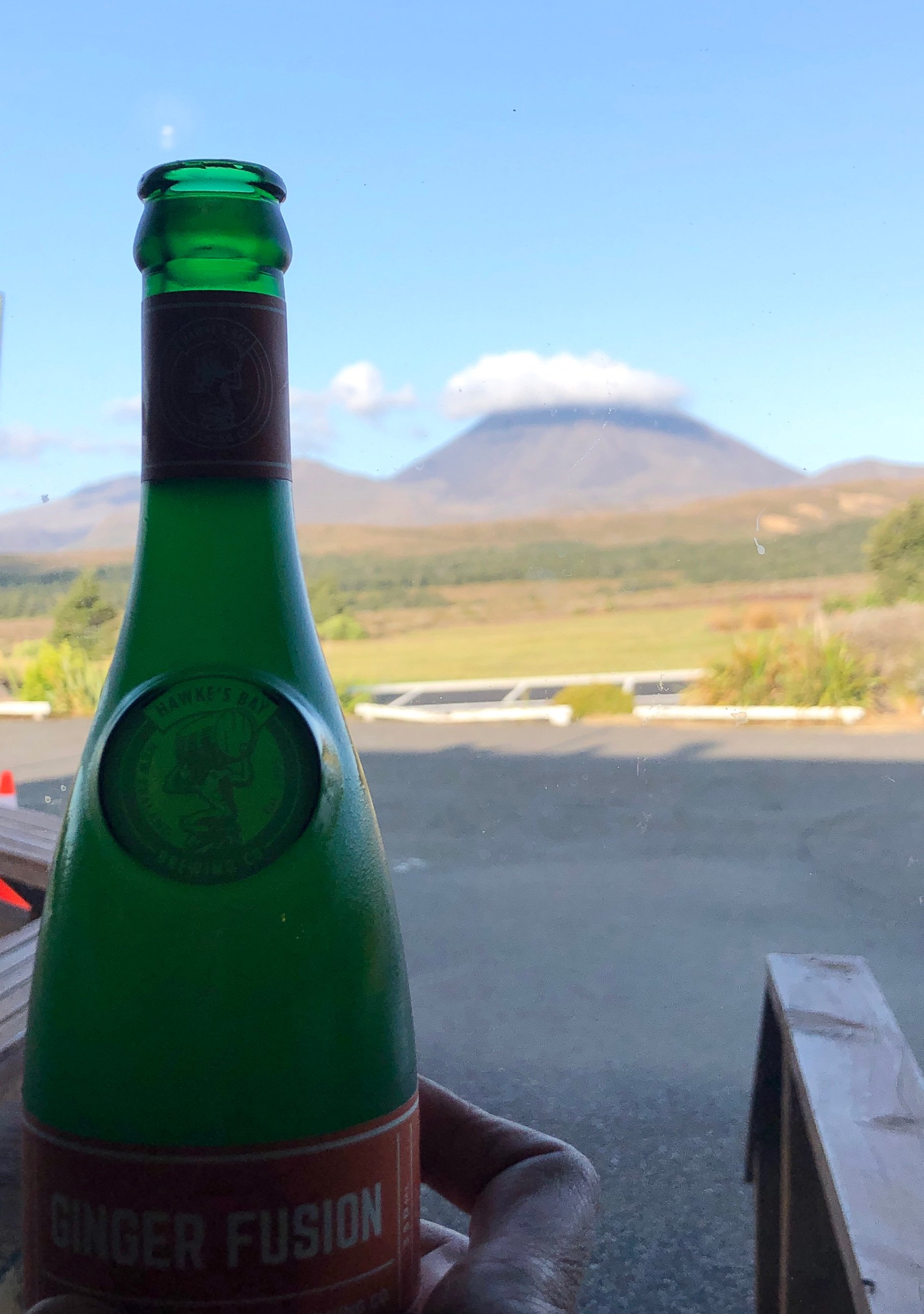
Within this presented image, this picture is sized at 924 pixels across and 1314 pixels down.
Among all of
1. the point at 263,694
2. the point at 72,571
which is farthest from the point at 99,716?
the point at 72,571

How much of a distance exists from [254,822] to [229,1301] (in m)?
0.12

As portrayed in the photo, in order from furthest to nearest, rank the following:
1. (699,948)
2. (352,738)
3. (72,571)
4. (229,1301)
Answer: (699,948)
(72,571)
(352,738)
(229,1301)

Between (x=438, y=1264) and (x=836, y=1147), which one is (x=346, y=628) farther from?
(x=438, y=1264)

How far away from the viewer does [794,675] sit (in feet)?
14.8

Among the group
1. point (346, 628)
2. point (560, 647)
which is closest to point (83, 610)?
point (346, 628)

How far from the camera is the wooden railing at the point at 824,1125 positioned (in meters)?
0.74

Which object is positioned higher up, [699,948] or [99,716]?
[99,716]

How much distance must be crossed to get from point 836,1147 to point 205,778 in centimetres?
73

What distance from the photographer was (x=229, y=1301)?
29 centimetres

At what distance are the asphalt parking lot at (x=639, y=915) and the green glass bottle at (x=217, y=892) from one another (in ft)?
0.38

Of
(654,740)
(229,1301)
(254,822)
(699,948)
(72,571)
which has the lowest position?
(699,948)

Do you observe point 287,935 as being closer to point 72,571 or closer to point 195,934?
point 195,934

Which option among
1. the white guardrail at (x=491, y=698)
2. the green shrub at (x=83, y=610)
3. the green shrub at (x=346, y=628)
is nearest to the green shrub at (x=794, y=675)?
the white guardrail at (x=491, y=698)

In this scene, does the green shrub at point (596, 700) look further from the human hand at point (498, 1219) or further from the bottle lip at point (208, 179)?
the bottle lip at point (208, 179)
